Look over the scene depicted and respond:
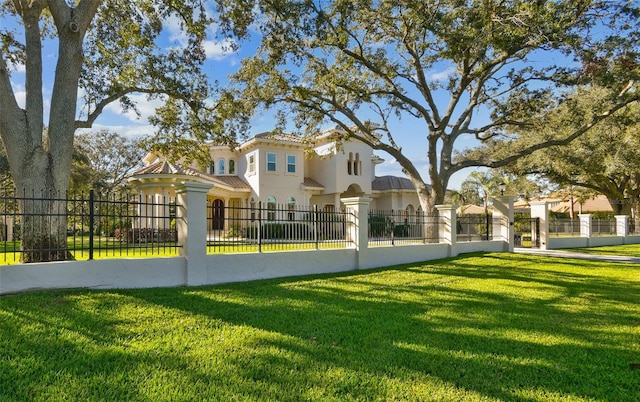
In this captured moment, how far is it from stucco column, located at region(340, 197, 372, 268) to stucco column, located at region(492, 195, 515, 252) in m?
8.25

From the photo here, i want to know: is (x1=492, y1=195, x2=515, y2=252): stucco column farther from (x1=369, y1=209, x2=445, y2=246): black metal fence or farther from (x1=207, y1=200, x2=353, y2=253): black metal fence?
(x1=207, y1=200, x2=353, y2=253): black metal fence

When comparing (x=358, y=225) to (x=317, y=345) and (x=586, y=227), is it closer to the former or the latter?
(x=317, y=345)

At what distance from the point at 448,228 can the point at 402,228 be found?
2285mm

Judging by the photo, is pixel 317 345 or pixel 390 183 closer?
pixel 317 345

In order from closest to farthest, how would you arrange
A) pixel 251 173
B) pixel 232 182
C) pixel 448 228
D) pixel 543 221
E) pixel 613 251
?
pixel 448 228, pixel 613 251, pixel 543 221, pixel 251 173, pixel 232 182

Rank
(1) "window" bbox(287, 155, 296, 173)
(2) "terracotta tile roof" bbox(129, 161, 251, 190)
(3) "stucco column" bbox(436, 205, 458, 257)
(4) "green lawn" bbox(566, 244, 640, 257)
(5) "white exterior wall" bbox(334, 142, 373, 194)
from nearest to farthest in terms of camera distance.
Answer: (3) "stucco column" bbox(436, 205, 458, 257) → (4) "green lawn" bbox(566, 244, 640, 257) → (2) "terracotta tile roof" bbox(129, 161, 251, 190) → (1) "window" bbox(287, 155, 296, 173) → (5) "white exterior wall" bbox(334, 142, 373, 194)

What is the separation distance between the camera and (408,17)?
12906mm

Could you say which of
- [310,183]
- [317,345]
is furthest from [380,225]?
[310,183]

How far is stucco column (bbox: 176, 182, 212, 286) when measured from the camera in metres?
7.59

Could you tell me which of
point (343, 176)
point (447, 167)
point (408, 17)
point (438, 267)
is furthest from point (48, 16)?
point (343, 176)

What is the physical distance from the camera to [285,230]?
9914mm

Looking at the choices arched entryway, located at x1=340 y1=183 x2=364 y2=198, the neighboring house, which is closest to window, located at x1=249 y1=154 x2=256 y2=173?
the neighboring house

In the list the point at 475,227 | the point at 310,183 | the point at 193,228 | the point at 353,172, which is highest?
the point at 353,172

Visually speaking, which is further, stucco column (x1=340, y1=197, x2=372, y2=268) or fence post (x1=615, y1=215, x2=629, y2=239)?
fence post (x1=615, y1=215, x2=629, y2=239)
